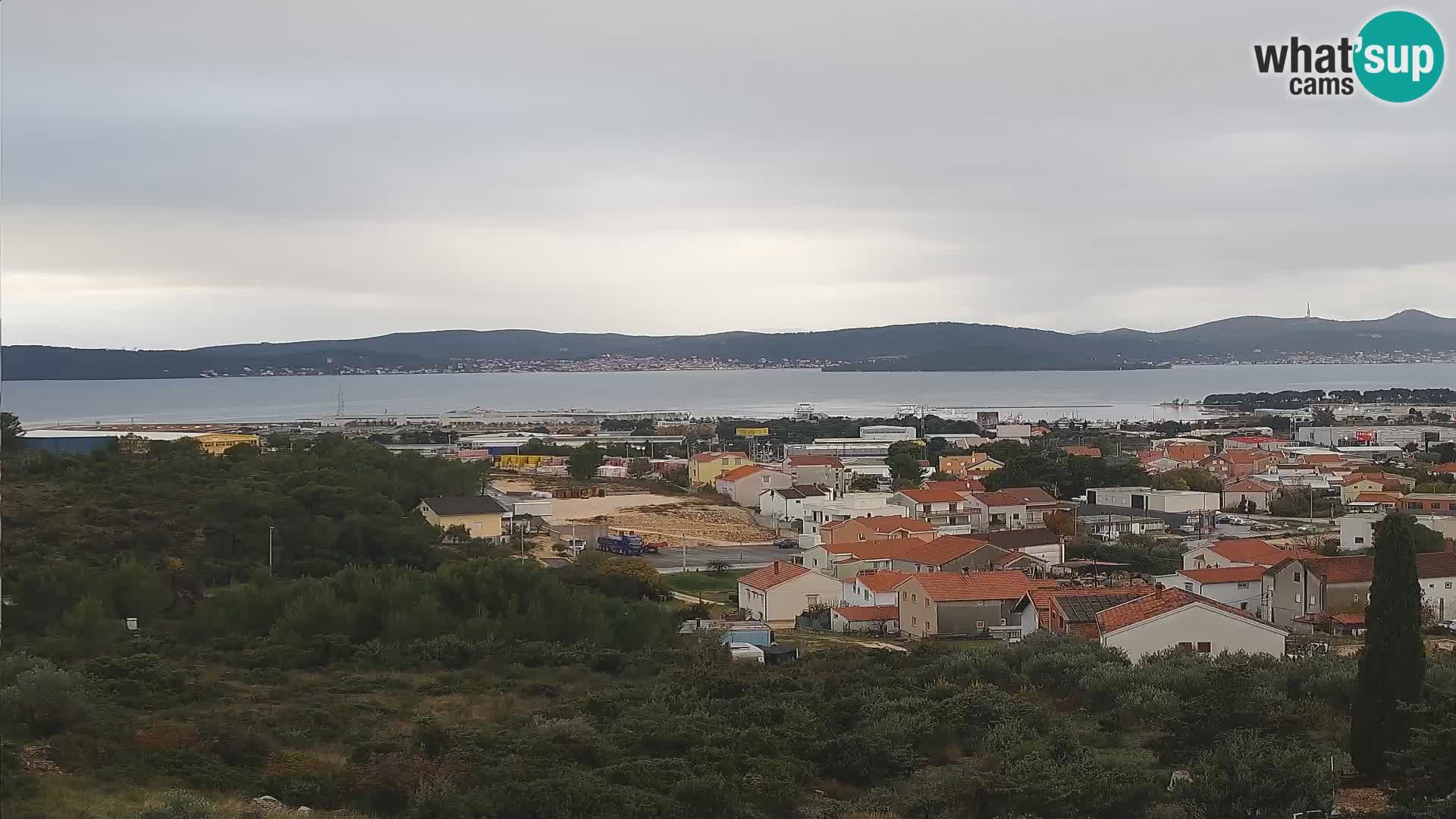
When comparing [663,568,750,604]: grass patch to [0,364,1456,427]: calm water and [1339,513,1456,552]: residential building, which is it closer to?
[1339,513,1456,552]: residential building

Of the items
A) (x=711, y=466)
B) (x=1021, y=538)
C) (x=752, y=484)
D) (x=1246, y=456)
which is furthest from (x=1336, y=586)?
(x=1246, y=456)

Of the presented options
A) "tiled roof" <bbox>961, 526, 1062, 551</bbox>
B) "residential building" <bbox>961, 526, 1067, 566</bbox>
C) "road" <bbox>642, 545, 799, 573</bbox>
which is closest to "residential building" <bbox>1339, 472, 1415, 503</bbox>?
"tiled roof" <bbox>961, 526, 1062, 551</bbox>

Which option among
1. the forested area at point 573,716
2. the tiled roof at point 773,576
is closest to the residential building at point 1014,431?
the tiled roof at point 773,576

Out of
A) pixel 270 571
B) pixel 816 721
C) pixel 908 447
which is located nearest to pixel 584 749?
pixel 816 721

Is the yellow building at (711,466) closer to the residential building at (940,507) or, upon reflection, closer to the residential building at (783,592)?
the residential building at (940,507)

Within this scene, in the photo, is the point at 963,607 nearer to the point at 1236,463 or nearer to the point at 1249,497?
the point at 1249,497
